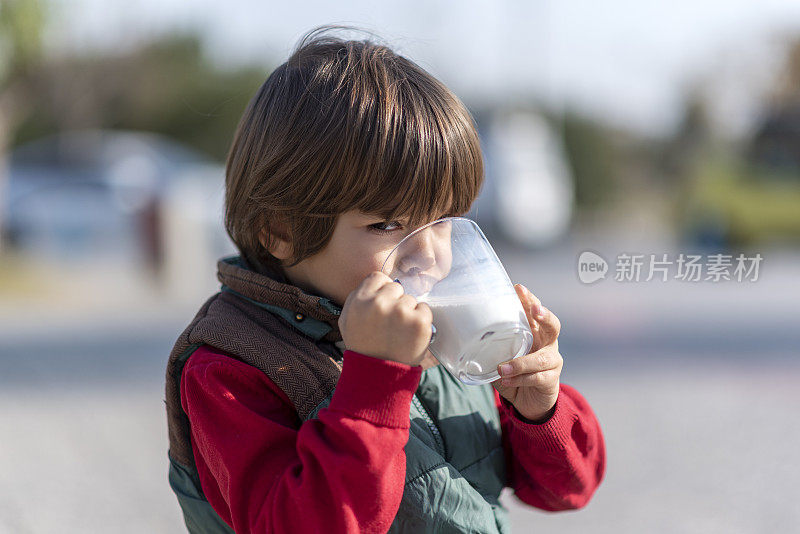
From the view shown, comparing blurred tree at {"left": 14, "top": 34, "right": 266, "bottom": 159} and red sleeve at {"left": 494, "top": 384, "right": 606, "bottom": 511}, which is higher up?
red sleeve at {"left": 494, "top": 384, "right": 606, "bottom": 511}

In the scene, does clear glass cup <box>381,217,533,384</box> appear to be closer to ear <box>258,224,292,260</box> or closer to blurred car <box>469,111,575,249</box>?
ear <box>258,224,292,260</box>

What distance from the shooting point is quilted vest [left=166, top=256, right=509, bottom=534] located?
1.38 meters

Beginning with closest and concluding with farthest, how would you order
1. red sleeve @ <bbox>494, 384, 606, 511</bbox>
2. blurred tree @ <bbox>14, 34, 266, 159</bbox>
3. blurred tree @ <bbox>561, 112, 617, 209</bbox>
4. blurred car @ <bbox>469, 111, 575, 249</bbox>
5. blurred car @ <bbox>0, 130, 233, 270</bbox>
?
red sleeve @ <bbox>494, 384, 606, 511</bbox> < blurred car @ <bbox>0, 130, 233, 270</bbox> < blurred car @ <bbox>469, 111, 575, 249</bbox> < blurred tree @ <bbox>14, 34, 266, 159</bbox> < blurred tree @ <bbox>561, 112, 617, 209</bbox>

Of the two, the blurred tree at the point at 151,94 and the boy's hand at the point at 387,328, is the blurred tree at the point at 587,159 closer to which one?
the blurred tree at the point at 151,94

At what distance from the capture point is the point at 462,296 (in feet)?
4.42

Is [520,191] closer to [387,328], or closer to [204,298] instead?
[204,298]

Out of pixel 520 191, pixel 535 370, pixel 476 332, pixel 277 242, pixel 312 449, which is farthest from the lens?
pixel 520 191

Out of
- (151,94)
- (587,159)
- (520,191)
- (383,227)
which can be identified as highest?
(383,227)

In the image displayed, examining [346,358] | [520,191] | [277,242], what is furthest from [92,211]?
[346,358]

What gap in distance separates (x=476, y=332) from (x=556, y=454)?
380mm

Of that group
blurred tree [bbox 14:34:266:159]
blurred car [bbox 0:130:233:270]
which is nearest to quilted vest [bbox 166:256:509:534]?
blurred car [bbox 0:130:233:270]

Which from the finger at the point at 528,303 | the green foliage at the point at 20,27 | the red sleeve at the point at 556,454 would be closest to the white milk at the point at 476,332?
the finger at the point at 528,303

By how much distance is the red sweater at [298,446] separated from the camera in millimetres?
1197

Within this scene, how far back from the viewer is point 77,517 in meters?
3.65
